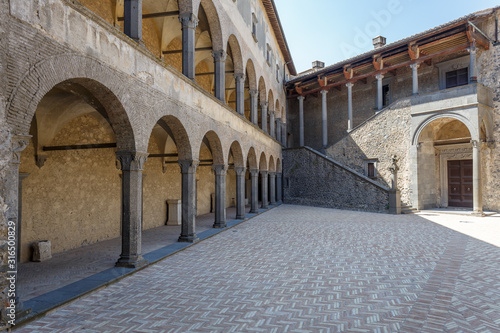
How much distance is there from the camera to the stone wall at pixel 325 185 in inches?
775

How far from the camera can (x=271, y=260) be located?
7977mm

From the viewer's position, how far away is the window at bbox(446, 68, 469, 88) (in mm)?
21562

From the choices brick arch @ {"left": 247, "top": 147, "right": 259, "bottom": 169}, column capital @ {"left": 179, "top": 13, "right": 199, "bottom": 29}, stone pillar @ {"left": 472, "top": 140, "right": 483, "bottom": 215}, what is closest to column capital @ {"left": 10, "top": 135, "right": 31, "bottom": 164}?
column capital @ {"left": 179, "top": 13, "right": 199, "bottom": 29}

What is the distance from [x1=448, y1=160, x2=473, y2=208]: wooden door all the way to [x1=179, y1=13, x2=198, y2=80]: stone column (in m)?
19.7

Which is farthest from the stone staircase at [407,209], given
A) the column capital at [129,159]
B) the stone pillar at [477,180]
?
the column capital at [129,159]

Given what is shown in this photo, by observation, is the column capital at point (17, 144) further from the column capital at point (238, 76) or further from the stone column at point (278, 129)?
the stone column at point (278, 129)

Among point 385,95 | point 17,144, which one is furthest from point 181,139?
point 385,95

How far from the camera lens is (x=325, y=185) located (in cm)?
2281

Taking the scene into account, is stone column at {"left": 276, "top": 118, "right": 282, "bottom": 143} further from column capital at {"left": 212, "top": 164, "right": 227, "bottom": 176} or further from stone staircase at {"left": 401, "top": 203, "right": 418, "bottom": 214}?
column capital at {"left": 212, "top": 164, "right": 227, "bottom": 176}

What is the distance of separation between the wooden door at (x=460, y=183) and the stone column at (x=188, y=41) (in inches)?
776

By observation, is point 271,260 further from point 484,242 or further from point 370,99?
point 370,99

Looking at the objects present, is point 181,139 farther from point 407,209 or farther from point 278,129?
point 278,129

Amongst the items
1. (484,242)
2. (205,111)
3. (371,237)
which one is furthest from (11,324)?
(484,242)

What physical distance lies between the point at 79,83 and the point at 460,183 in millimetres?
23198
